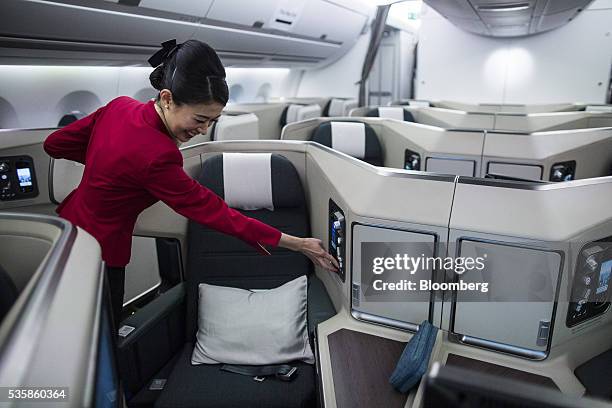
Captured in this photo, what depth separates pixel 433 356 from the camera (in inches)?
49.1

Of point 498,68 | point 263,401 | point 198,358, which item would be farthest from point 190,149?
point 498,68

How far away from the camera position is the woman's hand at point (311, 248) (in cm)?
155

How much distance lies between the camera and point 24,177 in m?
2.38

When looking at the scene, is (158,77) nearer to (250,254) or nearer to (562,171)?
(250,254)

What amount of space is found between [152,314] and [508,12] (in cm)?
514

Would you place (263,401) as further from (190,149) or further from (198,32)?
(198,32)

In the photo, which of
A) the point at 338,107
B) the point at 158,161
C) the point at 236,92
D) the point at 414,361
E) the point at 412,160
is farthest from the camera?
the point at 236,92

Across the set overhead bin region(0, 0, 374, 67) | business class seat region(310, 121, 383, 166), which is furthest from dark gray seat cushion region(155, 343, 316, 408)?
overhead bin region(0, 0, 374, 67)

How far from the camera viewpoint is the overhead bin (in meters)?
2.83

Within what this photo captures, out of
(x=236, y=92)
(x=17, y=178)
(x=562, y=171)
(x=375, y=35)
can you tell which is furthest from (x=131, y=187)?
(x=236, y=92)

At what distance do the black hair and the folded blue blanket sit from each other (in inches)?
38.1

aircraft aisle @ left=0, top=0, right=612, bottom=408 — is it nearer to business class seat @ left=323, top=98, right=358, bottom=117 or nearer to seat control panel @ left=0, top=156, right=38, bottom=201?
seat control panel @ left=0, top=156, right=38, bottom=201

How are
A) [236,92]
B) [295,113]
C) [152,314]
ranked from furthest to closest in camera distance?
[236,92], [295,113], [152,314]

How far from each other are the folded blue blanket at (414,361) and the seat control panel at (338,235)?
1.23 feet
